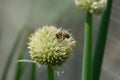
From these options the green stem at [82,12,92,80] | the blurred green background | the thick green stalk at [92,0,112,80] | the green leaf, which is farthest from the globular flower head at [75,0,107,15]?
the green leaf

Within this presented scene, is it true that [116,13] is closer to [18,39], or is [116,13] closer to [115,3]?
[115,3]

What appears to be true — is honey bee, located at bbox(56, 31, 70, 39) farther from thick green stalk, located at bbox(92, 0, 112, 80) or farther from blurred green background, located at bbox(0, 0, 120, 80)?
blurred green background, located at bbox(0, 0, 120, 80)

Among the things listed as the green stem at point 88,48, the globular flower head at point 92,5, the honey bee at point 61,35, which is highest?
the globular flower head at point 92,5

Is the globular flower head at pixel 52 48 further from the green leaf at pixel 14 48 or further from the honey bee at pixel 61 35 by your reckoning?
the green leaf at pixel 14 48

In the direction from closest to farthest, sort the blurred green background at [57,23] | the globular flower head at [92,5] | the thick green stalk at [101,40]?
the globular flower head at [92,5] < the thick green stalk at [101,40] < the blurred green background at [57,23]

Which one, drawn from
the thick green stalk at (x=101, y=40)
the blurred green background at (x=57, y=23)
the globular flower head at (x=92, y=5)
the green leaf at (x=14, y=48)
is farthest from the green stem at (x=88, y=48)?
the green leaf at (x=14, y=48)

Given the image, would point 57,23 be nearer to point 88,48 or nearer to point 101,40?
point 101,40
